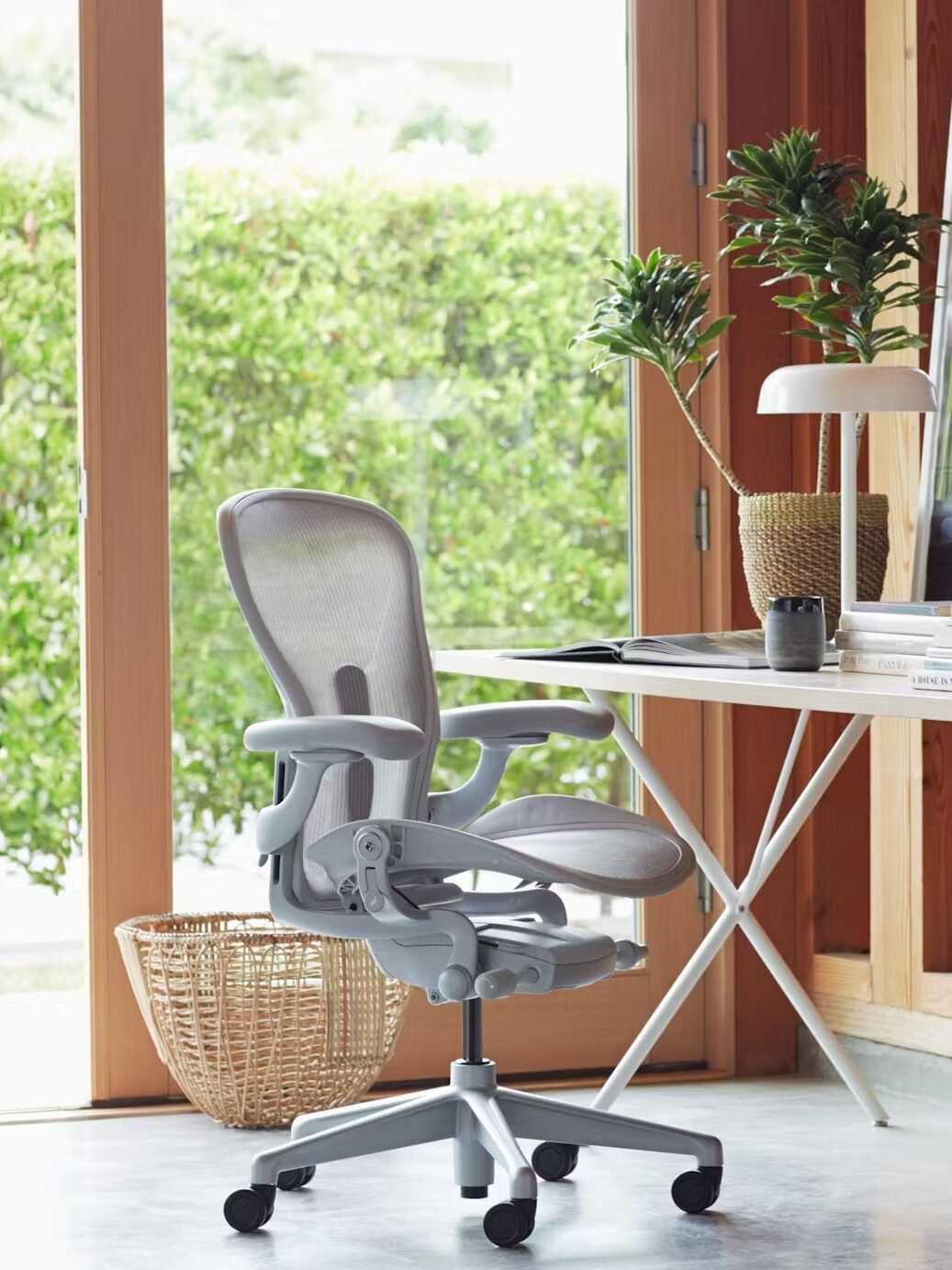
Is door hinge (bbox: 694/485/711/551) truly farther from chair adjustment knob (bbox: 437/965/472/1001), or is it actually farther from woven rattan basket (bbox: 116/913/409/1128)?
chair adjustment knob (bbox: 437/965/472/1001)

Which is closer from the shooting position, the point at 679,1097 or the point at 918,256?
the point at 918,256

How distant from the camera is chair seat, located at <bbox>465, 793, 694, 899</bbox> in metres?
2.87

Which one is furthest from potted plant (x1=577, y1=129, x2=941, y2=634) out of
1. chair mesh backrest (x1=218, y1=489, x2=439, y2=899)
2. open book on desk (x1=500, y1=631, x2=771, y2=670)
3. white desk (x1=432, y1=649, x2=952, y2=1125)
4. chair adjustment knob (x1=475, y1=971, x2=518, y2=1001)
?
chair adjustment knob (x1=475, y1=971, x2=518, y2=1001)

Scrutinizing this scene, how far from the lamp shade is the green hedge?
0.96 meters

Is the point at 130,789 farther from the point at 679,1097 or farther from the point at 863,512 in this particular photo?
the point at 863,512

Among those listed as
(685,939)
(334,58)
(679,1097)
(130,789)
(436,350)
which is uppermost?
(334,58)

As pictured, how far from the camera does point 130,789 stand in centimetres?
375

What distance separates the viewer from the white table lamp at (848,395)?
313cm

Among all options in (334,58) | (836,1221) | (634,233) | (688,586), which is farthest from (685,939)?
(334,58)

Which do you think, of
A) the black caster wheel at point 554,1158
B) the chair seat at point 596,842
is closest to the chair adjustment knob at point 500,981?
the chair seat at point 596,842

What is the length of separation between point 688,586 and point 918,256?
3.23ft

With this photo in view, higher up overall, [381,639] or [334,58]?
[334,58]

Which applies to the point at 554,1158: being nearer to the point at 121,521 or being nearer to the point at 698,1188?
the point at 698,1188

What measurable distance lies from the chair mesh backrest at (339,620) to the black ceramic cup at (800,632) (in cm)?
56
